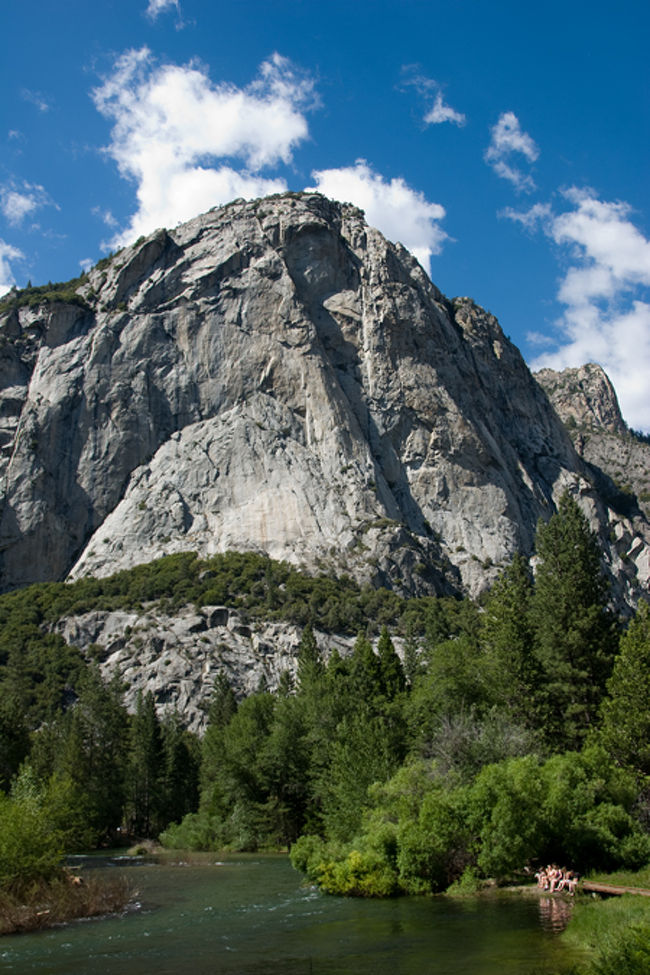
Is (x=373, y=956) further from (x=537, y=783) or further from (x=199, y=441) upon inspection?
(x=199, y=441)

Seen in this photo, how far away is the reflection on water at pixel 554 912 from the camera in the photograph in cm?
2205

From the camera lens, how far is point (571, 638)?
4181 cm

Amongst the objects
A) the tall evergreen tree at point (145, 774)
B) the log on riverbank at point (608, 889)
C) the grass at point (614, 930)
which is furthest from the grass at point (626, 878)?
the tall evergreen tree at point (145, 774)

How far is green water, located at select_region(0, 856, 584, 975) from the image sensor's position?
62.1 ft

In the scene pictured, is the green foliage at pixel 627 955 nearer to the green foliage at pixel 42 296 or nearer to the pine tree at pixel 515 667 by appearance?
the pine tree at pixel 515 667

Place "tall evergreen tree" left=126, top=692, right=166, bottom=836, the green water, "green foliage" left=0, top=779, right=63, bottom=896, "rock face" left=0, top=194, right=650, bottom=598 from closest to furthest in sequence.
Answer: the green water < "green foliage" left=0, top=779, right=63, bottom=896 < "tall evergreen tree" left=126, top=692, right=166, bottom=836 < "rock face" left=0, top=194, right=650, bottom=598

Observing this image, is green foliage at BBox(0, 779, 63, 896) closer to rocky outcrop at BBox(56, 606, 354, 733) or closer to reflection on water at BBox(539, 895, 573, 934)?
reflection on water at BBox(539, 895, 573, 934)

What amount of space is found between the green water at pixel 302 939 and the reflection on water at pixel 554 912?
0.14 metres

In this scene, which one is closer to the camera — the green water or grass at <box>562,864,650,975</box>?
grass at <box>562,864,650,975</box>

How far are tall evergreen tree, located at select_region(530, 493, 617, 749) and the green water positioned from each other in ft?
49.7

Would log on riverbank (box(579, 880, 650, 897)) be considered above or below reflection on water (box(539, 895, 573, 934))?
above

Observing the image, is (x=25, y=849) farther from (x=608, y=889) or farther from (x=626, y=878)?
(x=626, y=878)

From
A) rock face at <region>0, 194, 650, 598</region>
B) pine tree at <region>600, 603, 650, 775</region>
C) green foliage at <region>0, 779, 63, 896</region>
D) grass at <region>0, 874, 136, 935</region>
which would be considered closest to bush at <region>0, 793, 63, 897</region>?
green foliage at <region>0, 779, 63, 896</region>

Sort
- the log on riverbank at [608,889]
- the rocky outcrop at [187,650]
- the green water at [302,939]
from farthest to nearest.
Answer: the rocky outcrop at [187,650] < the log on riverbank at [608,889] < the green water at [302,939]
